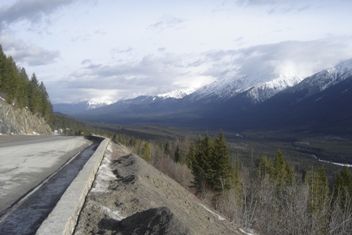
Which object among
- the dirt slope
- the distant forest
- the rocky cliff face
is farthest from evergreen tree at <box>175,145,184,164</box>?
the dirt slope

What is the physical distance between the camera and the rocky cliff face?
44.3m

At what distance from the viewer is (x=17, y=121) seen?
176ft

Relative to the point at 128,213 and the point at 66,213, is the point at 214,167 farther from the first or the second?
the point at 66,213

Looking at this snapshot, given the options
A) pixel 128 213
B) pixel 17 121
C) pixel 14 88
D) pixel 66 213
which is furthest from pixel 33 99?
pixel 66 213

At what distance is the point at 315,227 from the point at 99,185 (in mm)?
7772

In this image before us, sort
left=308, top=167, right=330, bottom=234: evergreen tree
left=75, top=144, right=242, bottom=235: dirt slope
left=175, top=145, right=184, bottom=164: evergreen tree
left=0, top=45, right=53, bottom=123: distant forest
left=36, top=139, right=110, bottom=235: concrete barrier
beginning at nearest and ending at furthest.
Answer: left=36, top=139, right=110, bottom=235: concrete barrier → left=75, top=144, right=242, bottom=235: dirt slope → left=308, top=167, right=330, bottom=234: evergreen tree → left=0, top=45, right=53, bottom=123: distant forest → left=175, top=145, right=184, bottom=164: evergreen tree

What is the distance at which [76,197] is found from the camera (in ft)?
22.2

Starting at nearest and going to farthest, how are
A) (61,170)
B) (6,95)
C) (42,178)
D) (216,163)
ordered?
1. (42,178)
2. (61,170)
3. (216,163)
4. (6,95)

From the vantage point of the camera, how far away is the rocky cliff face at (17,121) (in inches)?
1743

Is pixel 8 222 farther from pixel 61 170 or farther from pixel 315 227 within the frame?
pixel 315 227

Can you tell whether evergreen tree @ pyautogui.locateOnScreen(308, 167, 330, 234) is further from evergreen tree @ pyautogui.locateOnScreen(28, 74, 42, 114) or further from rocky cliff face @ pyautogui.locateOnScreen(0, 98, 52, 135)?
evergreen tree @ pyautogui.locateOnScreen(28, 74, 42, 114)

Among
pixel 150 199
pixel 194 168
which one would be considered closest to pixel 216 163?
pixel 194 168

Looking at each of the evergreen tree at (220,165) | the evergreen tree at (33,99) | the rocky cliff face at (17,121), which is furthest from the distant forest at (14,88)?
the evergreen tree at (220,165)

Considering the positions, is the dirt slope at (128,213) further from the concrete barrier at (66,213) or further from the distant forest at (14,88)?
the distant forest at (14,88)
